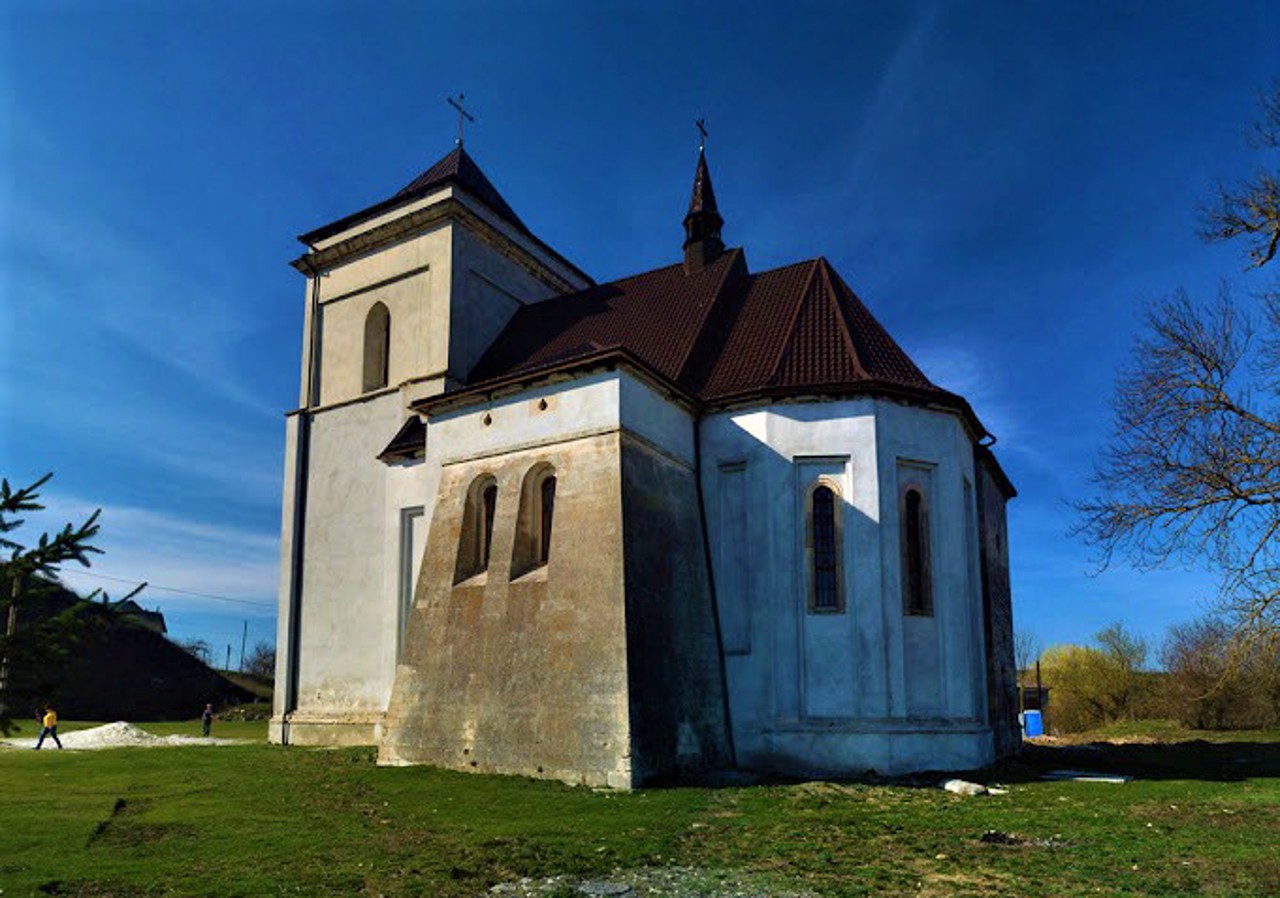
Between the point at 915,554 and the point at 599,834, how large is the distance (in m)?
10.2

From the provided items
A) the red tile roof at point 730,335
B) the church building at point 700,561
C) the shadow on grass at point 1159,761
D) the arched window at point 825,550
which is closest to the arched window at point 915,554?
the church building at point 700,561

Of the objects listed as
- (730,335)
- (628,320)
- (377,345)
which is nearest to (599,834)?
(730,335)

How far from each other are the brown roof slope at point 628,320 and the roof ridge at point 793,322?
2.10m

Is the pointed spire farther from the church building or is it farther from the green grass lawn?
the green grass lawn

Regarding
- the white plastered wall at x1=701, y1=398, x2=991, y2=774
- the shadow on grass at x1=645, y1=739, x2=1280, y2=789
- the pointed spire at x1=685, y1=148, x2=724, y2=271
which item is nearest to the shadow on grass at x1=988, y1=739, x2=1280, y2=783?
the shadow on grass at x1=645, y1=739, x2=1280, y2=789

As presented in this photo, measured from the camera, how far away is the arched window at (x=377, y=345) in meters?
27.2

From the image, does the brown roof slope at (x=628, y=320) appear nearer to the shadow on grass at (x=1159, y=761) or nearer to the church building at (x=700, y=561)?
the church building at (x=700, y=561)

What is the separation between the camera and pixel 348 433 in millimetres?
26547

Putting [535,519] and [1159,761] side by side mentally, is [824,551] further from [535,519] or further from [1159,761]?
[1159,761]

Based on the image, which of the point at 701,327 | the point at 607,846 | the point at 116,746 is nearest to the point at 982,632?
the point at 701,327

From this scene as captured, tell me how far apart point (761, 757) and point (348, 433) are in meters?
15.3

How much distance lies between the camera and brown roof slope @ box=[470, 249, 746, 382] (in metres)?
22.3

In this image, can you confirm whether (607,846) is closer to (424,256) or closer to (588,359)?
(588,359)

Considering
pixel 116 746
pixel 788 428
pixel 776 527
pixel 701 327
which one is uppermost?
pixel 701 327
